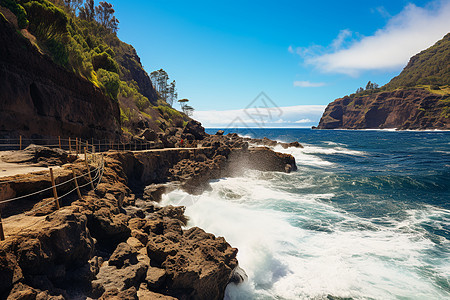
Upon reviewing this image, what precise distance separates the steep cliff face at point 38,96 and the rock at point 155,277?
18.9m

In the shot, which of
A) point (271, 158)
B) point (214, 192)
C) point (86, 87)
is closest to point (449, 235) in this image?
point (214, 192)

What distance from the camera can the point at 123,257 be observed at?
7.34 m

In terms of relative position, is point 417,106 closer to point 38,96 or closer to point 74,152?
point 74,152

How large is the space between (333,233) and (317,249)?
9.11 feet

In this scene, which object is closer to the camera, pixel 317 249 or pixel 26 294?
pixel 26 294

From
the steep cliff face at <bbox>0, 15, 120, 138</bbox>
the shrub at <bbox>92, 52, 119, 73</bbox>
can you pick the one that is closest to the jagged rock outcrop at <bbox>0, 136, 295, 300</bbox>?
the steep cliff face at <bbox>0, 15, 120, 138</bbox>

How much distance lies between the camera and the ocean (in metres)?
10.4

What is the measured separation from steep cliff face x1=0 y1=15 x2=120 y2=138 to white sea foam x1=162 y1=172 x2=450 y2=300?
13.9 metres

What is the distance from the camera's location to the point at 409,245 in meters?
13.8

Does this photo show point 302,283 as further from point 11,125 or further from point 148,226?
point 11,125

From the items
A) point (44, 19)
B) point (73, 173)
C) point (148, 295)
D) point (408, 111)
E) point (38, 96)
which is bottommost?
point (148, 295)

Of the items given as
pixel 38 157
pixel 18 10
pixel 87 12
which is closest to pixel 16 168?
pixel 38 157

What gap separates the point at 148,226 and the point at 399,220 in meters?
18.6

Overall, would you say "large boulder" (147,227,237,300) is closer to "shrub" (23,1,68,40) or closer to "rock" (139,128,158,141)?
"rock" (139,128,158,141)
